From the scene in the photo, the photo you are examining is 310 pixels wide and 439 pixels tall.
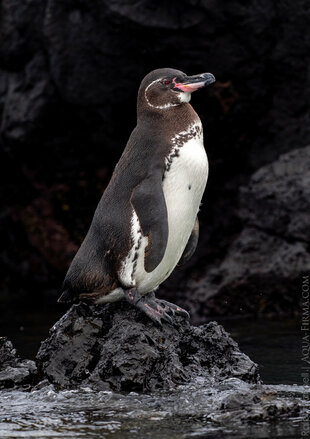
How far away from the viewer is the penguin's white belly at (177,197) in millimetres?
5992

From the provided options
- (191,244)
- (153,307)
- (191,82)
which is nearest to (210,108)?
(191,244)

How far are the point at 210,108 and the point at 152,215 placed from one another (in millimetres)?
4384

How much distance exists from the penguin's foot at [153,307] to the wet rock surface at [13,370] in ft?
3.34

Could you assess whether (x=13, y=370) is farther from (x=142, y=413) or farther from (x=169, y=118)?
(x=169, y=118)

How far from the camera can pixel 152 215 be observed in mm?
5883

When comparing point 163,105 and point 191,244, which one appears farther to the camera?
point 191,244

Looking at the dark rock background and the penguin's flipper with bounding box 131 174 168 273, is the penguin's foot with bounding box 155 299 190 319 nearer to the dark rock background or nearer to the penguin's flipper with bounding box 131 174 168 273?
the penguin's flipper with bounding box 131 174 168 273

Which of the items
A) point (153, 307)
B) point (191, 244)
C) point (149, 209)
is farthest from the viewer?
point (191, 244)

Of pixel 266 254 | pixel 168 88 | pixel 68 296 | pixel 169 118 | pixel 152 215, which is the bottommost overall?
pixel 266 254

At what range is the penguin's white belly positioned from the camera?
5.99 metres

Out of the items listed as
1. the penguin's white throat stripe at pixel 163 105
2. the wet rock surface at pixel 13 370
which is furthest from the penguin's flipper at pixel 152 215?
the wet rock surface at pixel 13 370

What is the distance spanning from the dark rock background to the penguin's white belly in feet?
A: 12.6

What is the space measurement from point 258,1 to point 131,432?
6.10 m

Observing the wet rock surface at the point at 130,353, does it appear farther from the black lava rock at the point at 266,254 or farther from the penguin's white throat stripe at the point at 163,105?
the black lava rock at the point at 266,254
